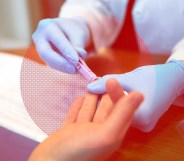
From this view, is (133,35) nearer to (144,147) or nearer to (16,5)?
(144,147)

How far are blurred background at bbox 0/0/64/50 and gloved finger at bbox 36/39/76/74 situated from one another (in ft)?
2.44

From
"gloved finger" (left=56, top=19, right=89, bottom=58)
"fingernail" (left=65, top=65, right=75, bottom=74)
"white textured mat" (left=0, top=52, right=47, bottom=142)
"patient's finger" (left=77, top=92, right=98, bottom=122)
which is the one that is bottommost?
"white textured mat" (left=0, top=52, right=47, bottom=142)

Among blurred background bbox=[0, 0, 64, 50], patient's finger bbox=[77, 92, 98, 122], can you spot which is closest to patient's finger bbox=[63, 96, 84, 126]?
patient's finger bbox=[77, 92, 98, 122]

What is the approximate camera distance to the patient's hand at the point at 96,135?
0.28m

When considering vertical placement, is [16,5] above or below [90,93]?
below

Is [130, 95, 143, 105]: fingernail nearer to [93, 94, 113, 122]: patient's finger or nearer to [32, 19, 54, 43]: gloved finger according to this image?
[93, 94, 113, 122]: patient's finger

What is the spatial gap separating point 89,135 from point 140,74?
128 millimetres

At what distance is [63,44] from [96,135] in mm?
188

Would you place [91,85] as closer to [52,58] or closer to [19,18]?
[52,58]

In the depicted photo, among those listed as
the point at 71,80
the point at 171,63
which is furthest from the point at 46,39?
the point at 171,63

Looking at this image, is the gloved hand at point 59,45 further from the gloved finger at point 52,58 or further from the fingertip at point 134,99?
the fingertip at point 134,99

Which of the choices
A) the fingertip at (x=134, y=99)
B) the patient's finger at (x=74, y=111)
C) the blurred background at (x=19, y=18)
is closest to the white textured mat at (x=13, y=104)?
the patient's finger at (x=74, y=111)

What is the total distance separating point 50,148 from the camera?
1.02 ft

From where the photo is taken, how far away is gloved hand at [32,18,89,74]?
1.42 ft
